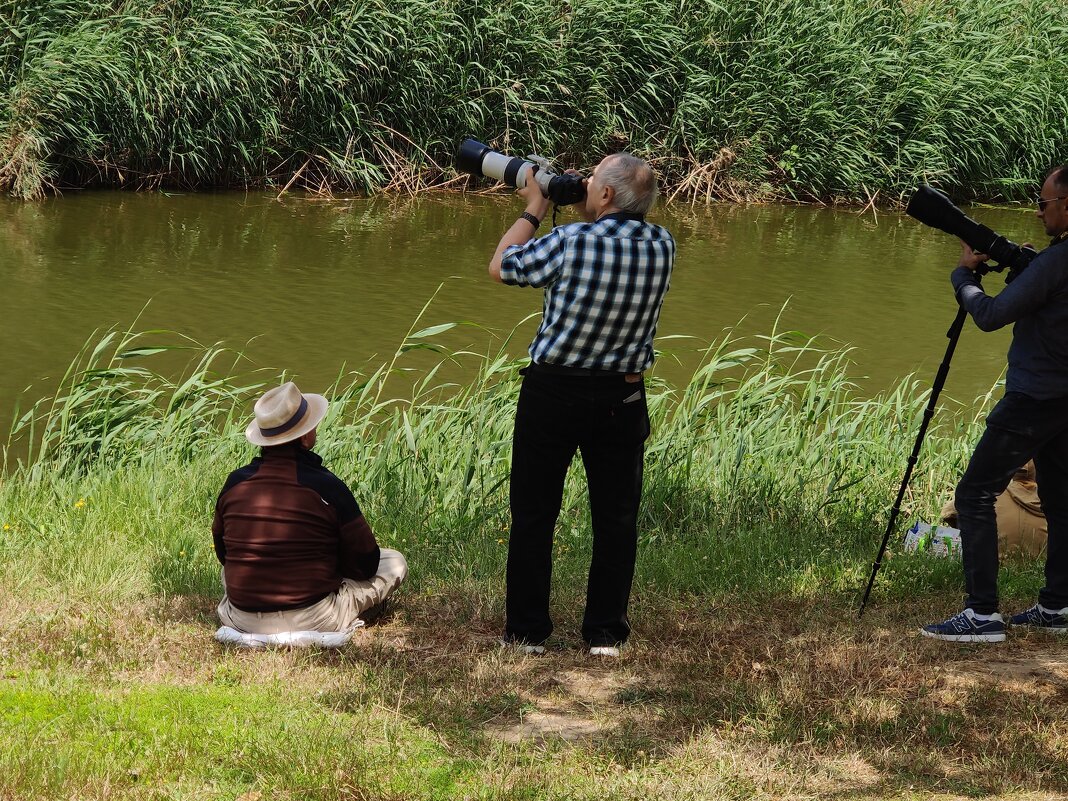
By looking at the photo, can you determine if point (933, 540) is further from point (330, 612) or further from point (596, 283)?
point (330, 612)

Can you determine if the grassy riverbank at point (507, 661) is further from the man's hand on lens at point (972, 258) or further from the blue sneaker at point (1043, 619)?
the man's hand on lens at point (972, 258)

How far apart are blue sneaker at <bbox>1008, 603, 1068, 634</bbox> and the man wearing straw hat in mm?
2407

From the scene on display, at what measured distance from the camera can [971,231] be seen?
4320mm

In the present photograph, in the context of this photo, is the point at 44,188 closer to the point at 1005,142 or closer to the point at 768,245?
the point at 768,245

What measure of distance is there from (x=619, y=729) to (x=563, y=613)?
104 cm

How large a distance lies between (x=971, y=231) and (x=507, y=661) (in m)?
2.15

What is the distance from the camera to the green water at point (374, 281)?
33.2 ft

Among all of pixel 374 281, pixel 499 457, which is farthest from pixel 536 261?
pixel 374 281

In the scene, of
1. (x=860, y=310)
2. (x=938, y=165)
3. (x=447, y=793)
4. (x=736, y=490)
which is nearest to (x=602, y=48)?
(x=938, y=165)

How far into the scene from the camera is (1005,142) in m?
18.2

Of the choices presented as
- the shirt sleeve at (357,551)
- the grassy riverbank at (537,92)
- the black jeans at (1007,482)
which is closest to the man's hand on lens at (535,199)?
the shirt sleeve at (357,551)

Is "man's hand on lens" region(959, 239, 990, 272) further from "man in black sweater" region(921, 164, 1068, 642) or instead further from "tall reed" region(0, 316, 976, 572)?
"tall reed" region(0, 316, 976, 572)

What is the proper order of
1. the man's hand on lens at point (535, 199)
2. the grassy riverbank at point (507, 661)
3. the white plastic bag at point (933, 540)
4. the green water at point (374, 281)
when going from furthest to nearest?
the green water at point (374, 281) < the white plastic bag at point (933, 540) < the man's hand on lens at point (535, 199) < the grassy riverbank at point (507, 661)

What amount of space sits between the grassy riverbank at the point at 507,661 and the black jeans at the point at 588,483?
164 mm
